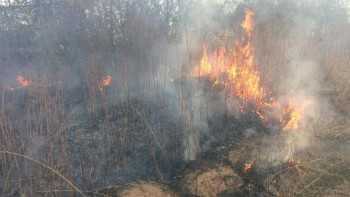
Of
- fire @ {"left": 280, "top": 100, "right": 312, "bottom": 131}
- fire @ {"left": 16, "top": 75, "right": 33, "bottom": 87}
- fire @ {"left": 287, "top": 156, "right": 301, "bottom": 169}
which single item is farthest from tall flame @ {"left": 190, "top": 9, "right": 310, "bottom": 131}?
fire @ {"left": 16, "top": 75, "right": 33, "bottom": 87}

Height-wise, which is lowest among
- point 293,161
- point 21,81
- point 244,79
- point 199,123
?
point 293,161

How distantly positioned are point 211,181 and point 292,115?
2614 millimetres

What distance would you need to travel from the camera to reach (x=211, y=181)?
162 inches

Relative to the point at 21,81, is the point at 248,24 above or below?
above

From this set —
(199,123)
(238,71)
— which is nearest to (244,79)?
(238,71)

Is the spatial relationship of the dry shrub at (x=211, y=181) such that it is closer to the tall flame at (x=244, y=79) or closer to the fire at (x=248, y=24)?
the tall flame at (x=244, y=79)

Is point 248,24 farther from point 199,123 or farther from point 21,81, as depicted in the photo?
point 21,81

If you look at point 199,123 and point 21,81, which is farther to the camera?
point 21,81

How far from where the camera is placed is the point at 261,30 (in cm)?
779

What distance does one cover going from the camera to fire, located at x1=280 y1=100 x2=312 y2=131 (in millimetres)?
5359

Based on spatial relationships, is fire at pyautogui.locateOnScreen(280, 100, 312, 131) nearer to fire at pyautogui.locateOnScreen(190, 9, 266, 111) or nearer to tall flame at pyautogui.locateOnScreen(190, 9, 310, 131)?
tall flame at pyautogui.locateOnScreen(190, 9, 310, 131)

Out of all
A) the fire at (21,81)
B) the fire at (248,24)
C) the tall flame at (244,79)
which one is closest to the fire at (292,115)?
the tall flame at (244,79)

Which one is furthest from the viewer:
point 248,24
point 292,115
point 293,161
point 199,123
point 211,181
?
point 248,24

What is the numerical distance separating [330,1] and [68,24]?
14.3 metres
